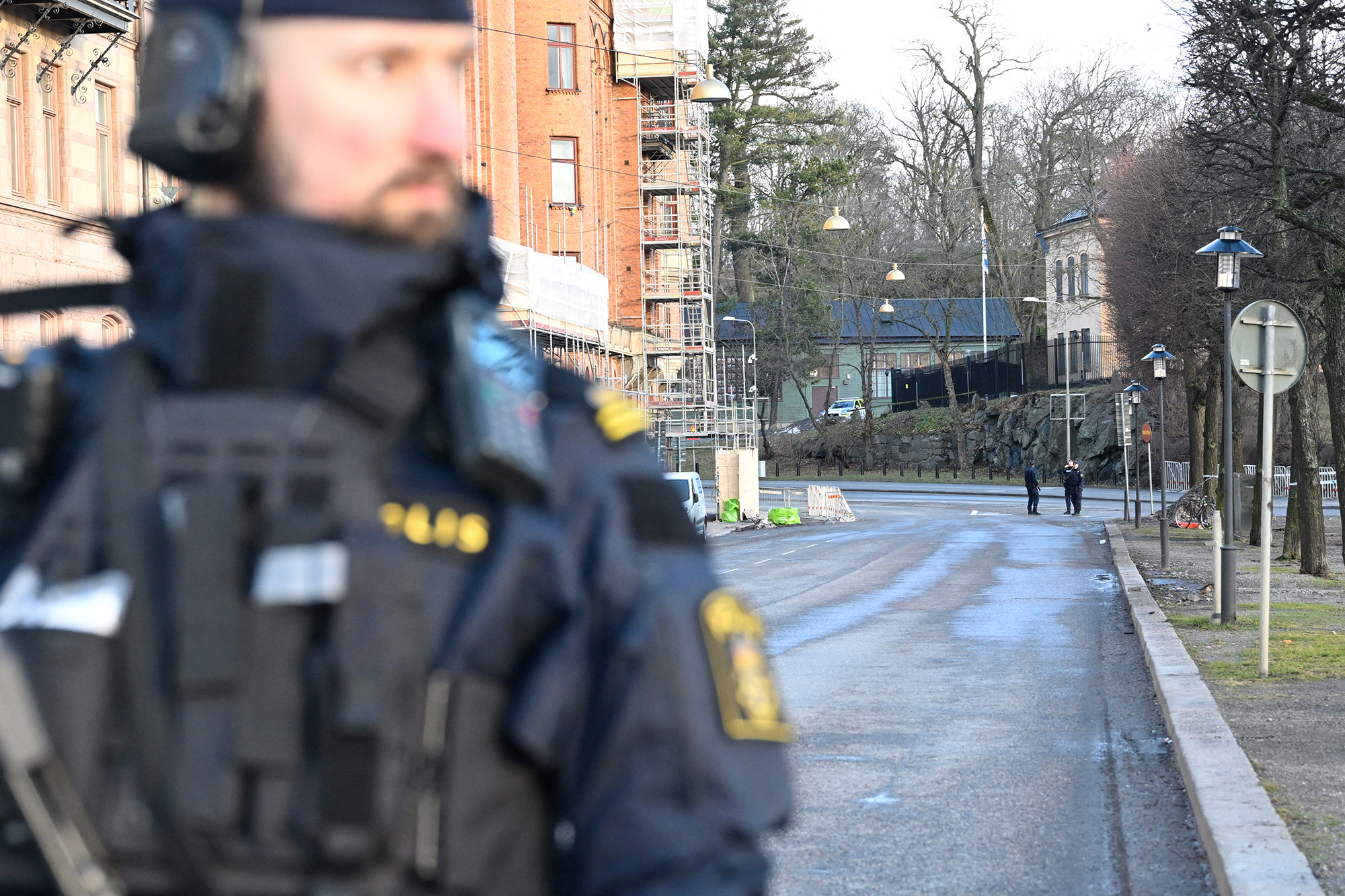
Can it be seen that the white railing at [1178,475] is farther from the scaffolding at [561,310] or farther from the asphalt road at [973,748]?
the asphalt road at [973,748]

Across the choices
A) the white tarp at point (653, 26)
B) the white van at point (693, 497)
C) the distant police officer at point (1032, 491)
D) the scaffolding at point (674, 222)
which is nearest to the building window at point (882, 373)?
the scaffolding at point (674, 222)

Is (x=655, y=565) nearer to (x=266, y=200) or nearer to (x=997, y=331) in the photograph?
(x=266, y=200)

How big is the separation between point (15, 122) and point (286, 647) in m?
22.5

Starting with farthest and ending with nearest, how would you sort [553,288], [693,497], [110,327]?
[553,288]
[693,497]
[110,327]

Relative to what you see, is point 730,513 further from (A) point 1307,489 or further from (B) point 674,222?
(A) point 1307,489

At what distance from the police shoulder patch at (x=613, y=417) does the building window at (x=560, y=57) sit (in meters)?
45.4

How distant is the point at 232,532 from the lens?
1.61 m

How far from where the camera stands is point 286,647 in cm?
160

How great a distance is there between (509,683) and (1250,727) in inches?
344

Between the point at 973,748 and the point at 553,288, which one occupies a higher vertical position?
the point at 553,288

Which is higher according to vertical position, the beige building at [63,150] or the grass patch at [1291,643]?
the beige building at [63,150]

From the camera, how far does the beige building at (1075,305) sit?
219 ft

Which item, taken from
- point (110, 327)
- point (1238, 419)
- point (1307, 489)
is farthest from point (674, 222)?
point (110, 327)

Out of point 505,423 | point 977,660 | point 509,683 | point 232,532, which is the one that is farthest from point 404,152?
point 977,660
